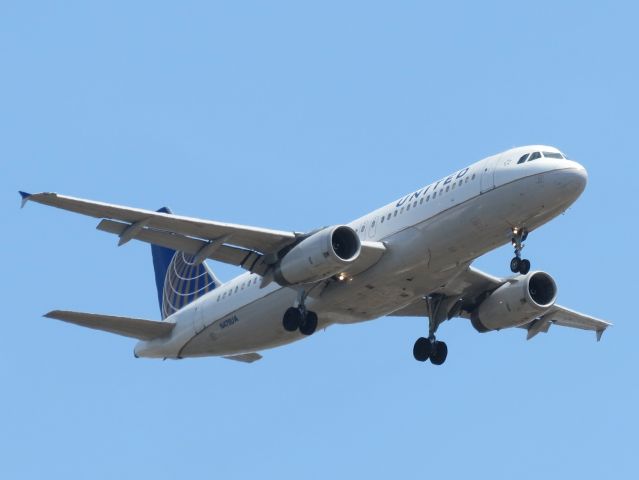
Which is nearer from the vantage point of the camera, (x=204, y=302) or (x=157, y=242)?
(x=157, y=242)

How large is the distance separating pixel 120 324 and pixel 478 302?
12.2 meters

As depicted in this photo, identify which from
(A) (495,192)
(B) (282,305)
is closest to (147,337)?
(B) (282,305)

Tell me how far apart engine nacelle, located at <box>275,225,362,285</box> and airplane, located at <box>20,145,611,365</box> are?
0.13ft

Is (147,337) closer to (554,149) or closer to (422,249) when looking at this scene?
(422,249)

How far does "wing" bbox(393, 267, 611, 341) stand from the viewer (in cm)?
4769

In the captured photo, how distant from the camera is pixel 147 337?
4991 cm

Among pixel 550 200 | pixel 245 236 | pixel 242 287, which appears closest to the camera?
pixel 550 200

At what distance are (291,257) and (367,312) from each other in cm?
357

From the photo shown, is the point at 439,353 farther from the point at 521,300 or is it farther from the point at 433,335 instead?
the point at 521,300

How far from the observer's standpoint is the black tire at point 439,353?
1900 inches

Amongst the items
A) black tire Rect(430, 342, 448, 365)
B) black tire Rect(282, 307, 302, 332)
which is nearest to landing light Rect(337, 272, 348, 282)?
black tire Rect(282, 307, 302, 332)

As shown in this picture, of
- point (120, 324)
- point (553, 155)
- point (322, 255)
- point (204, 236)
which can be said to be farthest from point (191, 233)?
point (553, 155)

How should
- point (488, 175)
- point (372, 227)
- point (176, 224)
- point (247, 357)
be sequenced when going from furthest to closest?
1. point (247, 357)
2. point (372, 227)
3. point (176, 224)
4. point (488, 175)

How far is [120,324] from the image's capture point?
48219 millimetres
